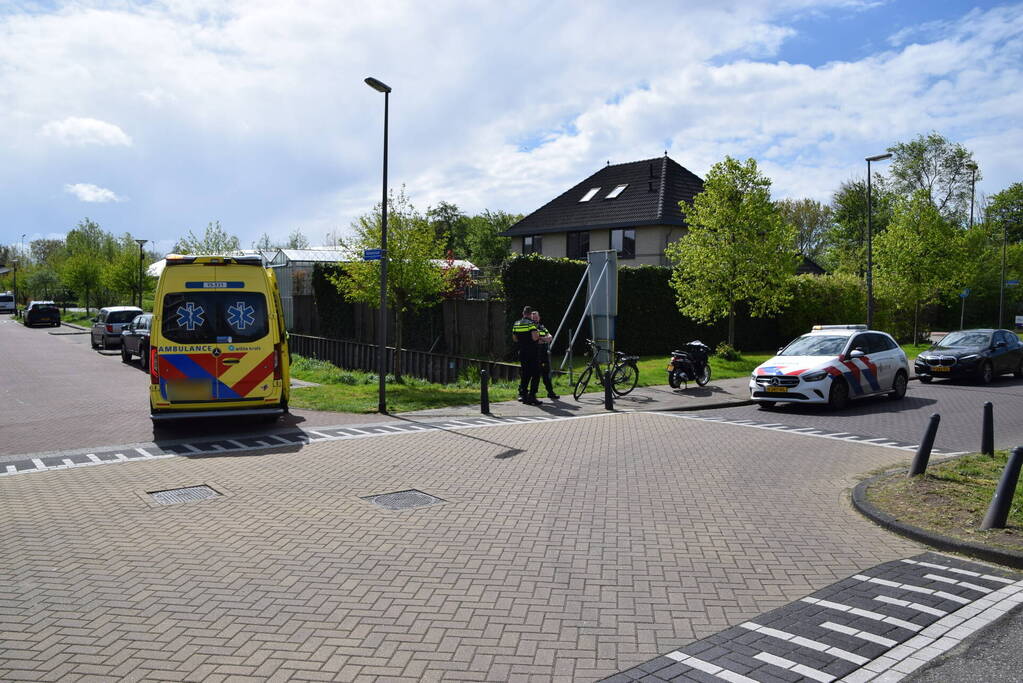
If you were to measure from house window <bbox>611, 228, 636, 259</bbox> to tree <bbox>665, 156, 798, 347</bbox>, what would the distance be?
1383 centimetres

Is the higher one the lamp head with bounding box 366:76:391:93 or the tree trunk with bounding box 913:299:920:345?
the lamp head with bounding box 366:76:391:93

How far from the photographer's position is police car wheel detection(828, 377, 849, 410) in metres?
14.5

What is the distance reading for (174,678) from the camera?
3.92m

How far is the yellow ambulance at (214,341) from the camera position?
11422 mm

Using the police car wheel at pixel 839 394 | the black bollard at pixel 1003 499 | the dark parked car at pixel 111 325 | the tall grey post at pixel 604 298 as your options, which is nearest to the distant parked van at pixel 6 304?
the dark parked car at pixel 111 325

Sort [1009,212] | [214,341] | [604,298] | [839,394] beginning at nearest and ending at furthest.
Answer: [214,341] → [839,394] → [604,298] → [1009,212]

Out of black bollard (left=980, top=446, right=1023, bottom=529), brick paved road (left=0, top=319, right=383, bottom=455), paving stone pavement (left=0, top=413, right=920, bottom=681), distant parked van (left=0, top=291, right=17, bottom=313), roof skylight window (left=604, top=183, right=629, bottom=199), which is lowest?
paving stone pavement (left=0, top=413, right=920, bottom=681)

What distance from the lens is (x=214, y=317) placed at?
11641 millimetres

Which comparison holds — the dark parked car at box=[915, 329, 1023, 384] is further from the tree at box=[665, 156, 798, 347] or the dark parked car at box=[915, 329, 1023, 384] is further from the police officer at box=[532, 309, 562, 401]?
the police officer at box=[532, 309, 562, 401]

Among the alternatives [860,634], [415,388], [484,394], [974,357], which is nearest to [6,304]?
[415,388]

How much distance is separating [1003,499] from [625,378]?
1071 cm

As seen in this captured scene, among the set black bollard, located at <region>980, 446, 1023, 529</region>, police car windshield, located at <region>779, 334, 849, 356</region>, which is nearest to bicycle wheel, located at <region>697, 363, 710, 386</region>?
police car windshield, located at <region>779, 334, 849, 356</region>

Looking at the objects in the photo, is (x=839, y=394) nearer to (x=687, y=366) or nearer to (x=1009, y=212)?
(x=687, y=366)

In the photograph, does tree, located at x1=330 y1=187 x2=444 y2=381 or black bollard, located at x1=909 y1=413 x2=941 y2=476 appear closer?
black bollard, located at x1=909 y1=413 x2=941 y2=476
